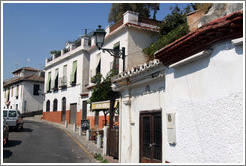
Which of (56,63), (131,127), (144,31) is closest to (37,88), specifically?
(56,63)

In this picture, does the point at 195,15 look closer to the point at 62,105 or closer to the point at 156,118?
the point at 156,118

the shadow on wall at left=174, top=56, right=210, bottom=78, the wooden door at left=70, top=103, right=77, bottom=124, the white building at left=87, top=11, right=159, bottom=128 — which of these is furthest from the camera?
the wooden door at left=70, top=103, right=77, bottom=124

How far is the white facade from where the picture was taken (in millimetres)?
4367

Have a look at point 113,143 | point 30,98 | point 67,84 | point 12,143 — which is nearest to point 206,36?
point 113,143

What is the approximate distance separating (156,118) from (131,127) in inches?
64.8

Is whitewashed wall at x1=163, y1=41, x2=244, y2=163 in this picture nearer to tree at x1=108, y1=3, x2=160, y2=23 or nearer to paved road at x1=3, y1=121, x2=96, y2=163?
paved road at x1=3, y1=121, x2=96, y2=163

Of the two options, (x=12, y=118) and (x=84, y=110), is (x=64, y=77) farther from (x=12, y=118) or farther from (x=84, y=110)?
(x=12, y=118)

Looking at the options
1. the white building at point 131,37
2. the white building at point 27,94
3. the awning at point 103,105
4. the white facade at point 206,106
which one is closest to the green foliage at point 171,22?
the white building at point 131,37

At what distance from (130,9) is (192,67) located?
1005 inches

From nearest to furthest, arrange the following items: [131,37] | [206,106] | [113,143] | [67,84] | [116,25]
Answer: [206,106]
[113,143]
[131,37]
[116,25]
[67,84]

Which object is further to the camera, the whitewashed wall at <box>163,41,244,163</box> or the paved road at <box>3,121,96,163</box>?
the paved road at <box>3,121,96,163</box>

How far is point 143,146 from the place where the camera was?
7988 millimetres

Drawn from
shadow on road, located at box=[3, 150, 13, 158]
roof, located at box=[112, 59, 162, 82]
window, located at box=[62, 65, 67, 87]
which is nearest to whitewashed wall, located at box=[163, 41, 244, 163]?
roof, located at box=[112, 59, 162, 82]

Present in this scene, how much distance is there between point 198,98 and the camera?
5.29 metres
